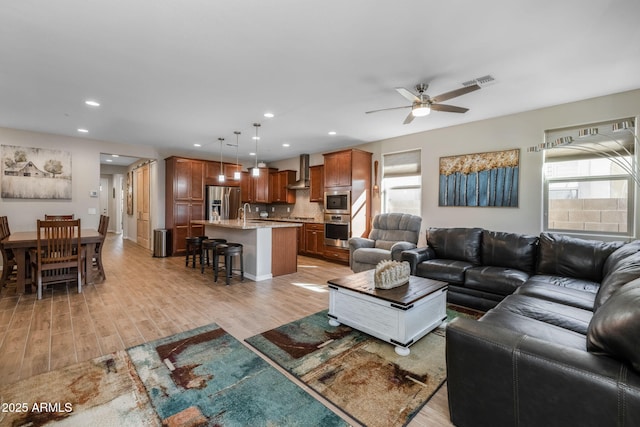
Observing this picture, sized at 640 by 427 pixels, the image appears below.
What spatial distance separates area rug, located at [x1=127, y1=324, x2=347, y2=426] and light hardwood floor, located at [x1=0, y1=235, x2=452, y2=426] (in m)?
0.17

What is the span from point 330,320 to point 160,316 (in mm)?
1904

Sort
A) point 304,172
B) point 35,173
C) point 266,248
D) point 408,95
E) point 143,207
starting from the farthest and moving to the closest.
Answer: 1. point 143,207
2. point 304,172
3. point 35,173
4. point 266,248
5. point 408,95

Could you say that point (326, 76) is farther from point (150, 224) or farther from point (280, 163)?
point (150, 224)

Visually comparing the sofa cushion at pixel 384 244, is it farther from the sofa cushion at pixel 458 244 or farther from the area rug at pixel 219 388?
the area rug at pixel 219 388

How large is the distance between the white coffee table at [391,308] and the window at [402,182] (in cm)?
311

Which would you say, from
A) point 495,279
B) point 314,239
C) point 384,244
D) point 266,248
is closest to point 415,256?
point 495,279

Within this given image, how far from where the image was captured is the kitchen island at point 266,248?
472 cm

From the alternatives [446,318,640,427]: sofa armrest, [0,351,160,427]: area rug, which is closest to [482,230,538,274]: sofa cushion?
[446,318,640,427]: sofa armrest

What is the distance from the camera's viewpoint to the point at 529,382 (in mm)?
1302

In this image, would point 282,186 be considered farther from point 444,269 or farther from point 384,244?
point 444,269

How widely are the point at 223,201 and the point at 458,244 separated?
605 cm

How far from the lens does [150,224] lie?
25.1 feet

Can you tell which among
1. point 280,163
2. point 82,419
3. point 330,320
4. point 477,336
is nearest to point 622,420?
point 477,336

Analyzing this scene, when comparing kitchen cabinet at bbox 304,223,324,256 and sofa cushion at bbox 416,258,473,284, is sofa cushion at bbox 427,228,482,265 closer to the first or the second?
sofa cushion at bbox 416,258,473,284
